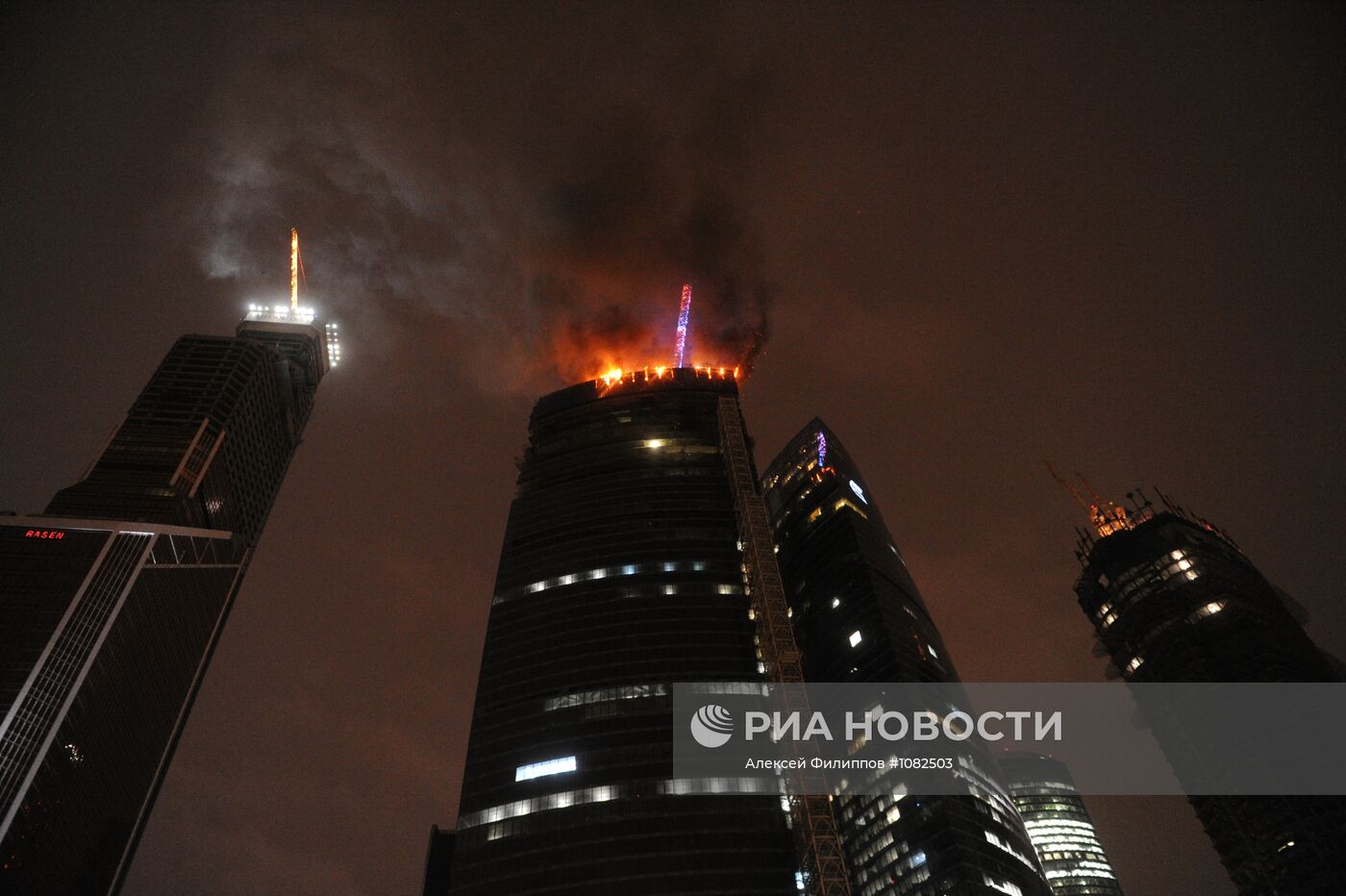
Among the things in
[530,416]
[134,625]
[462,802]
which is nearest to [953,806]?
[462,802]

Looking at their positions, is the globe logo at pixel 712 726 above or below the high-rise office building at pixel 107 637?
below

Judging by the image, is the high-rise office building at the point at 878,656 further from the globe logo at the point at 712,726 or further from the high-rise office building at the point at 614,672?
the globe logo at the point at 712,726

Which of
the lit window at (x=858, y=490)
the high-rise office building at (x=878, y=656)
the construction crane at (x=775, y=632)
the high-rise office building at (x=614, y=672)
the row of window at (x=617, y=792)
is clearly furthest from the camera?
the lit window at (x=858, y=490)

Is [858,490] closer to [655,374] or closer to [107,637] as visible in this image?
[655,374]

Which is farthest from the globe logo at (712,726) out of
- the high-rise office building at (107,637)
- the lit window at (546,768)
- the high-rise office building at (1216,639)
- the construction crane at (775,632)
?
the high-rise office building at (107,637)

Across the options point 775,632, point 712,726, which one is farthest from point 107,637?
point 775,632

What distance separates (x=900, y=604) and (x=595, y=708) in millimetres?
63043

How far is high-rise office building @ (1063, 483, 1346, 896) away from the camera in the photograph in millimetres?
129750

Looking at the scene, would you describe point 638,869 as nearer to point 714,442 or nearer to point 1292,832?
point 714,442

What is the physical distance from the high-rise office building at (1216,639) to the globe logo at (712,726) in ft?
283

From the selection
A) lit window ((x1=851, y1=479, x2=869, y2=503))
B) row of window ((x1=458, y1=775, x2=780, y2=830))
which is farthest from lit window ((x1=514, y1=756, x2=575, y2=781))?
lit window ((x1=851, y1=479, x2=869, y2=503))

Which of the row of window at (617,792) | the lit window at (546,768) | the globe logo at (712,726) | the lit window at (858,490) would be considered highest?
the lit window at (858,490)

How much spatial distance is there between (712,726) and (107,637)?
104653mm

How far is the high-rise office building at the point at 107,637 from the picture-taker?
13338cm
